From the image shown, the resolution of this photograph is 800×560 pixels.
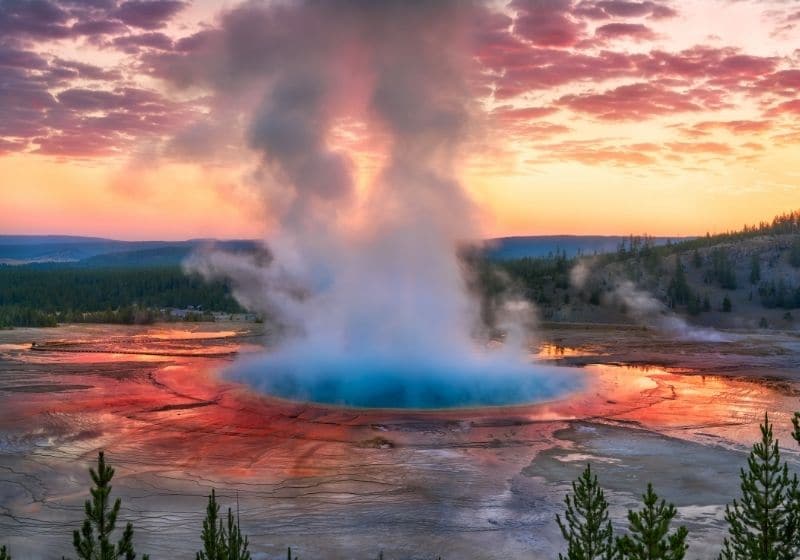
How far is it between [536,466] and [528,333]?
26493 mm

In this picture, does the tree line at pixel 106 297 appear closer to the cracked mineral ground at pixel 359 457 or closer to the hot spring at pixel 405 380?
the cracked mineral ground at pixel 359 457

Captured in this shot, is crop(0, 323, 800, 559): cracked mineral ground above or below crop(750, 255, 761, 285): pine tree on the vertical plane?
below

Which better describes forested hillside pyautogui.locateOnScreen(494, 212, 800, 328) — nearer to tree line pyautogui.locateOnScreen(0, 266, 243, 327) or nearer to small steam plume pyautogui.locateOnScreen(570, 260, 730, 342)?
small steam plume pyautogui.locateOnScreen(570, 260, 730, 342)

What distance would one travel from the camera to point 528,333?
39031 millimetres

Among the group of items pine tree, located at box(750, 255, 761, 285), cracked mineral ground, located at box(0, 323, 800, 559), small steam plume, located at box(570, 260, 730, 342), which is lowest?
cracked mineral ground, located at box(0, 323, 800, 559)

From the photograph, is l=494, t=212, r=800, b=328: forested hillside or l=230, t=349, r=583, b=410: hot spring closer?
l=230, t=349, r=583, b=410: hot spring

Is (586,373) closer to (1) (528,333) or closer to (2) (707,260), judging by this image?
(1) (528,333)

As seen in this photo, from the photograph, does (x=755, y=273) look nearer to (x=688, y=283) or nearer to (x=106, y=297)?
(x=688, y=283)

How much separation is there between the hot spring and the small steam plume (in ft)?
50.2

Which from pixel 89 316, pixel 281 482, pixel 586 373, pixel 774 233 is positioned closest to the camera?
pixel 281 482

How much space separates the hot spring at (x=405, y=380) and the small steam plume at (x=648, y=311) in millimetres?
15299

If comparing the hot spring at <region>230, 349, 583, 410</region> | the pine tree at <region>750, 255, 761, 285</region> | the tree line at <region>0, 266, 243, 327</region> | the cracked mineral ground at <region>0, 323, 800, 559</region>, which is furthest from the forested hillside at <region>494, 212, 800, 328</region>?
the tree line at <region>0, 266, 243, 327</region>

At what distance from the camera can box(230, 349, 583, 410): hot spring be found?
19234mm

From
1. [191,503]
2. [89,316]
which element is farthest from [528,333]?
[191,503]
